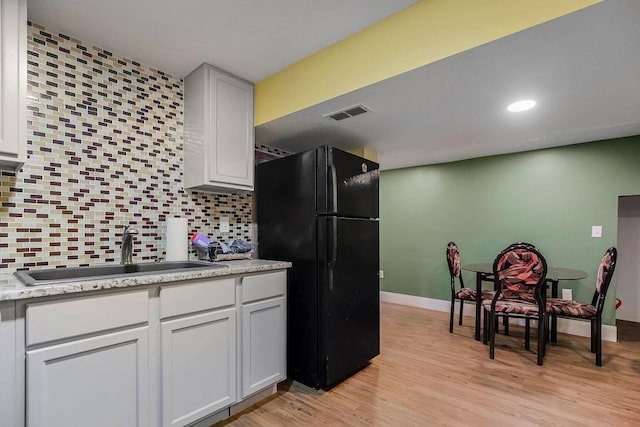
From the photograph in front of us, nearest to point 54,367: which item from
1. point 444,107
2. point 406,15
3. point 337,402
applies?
point 337,402

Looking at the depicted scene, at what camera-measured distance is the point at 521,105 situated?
88.3 inches

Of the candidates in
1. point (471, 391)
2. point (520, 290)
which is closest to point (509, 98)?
point (520, 290)

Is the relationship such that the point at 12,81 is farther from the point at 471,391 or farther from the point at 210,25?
the point at 471,391

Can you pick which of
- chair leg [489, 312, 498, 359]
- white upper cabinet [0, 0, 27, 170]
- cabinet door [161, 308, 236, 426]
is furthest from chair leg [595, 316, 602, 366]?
white upper cabinet [0, 0, 27, 170]

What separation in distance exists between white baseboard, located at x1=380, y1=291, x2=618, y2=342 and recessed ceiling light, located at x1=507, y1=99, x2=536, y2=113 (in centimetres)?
251

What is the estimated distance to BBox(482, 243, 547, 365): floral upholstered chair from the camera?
263cm

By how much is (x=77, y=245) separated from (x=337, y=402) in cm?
184

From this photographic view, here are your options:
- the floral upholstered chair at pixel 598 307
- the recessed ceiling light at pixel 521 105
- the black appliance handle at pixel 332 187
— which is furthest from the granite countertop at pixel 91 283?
the floral upholstered chair at pixel 598 307

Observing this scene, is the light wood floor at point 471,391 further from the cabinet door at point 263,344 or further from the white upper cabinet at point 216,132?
the white upper cabinet at point 216,132

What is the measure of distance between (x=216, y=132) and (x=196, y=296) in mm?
1158

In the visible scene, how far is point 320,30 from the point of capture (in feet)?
6.07

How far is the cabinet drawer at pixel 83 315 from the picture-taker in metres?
1.17

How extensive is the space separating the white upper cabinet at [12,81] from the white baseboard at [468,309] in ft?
14.3

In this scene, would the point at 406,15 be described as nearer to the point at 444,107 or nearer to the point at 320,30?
the point at 320,30
